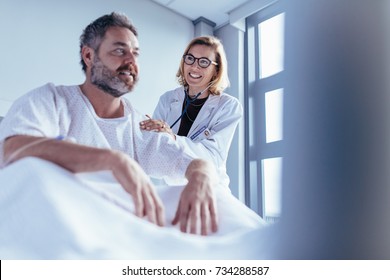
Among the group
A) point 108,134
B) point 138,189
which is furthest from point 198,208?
point 108,134

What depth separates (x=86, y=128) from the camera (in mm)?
707

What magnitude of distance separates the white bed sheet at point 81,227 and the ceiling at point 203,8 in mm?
754

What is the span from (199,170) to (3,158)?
343 mm

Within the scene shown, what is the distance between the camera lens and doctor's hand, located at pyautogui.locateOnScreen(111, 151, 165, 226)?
480 mm

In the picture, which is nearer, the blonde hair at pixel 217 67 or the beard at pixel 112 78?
the beard at pixel 112 78

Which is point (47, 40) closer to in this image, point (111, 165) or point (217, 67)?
point (217, 67)

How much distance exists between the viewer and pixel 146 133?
32.1 inches

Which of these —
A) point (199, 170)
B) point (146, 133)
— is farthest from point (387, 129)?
point (146, 133)

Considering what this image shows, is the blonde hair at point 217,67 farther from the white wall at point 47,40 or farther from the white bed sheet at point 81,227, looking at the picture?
the white bed sheet at point 81,227

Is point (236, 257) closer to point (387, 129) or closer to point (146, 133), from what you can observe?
point (387, 129)

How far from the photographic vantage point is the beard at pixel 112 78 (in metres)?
0.74

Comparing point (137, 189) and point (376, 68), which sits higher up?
point (376, 68)

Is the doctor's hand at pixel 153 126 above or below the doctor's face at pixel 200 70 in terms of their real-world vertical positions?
below

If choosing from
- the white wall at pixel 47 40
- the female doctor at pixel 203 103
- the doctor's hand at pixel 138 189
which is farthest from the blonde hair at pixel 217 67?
the doctor's hand at pixel 138 189
